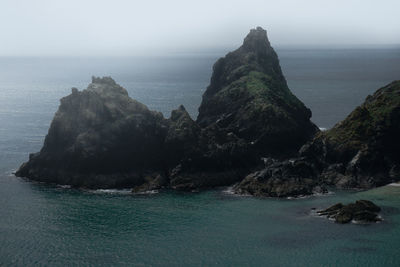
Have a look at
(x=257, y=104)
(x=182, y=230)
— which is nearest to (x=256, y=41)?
(x=257, y=104)

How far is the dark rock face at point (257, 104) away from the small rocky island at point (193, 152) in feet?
2.51

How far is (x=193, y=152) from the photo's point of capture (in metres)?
135

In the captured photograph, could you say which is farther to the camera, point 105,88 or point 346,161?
point 105,88

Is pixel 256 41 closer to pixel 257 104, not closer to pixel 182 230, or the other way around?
Result: pixel 257 104

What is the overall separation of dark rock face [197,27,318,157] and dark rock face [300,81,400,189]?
38.5 feet

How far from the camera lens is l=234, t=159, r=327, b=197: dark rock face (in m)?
123

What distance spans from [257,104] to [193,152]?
3459 cm

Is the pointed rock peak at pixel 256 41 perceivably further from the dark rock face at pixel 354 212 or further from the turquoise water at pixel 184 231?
the dark rock face at pixel 354 212

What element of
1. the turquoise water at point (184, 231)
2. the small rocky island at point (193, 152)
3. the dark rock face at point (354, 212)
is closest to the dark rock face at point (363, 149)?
the small rocky island at point (193, 152)

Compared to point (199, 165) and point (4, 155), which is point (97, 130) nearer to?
point (199, 165)

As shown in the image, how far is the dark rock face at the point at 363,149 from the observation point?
130m

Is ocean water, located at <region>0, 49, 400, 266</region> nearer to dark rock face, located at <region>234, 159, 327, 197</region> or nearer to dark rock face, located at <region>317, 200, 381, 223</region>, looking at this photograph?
dark rock face, located at <region>317, 200, 381, 223</region>

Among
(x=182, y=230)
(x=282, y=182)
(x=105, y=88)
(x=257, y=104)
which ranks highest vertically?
(x=105, y=88)

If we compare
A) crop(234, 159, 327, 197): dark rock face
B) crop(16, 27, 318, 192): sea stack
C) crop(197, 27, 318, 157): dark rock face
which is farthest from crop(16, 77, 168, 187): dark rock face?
crop(234, 159, 327, 197): dark rock face
